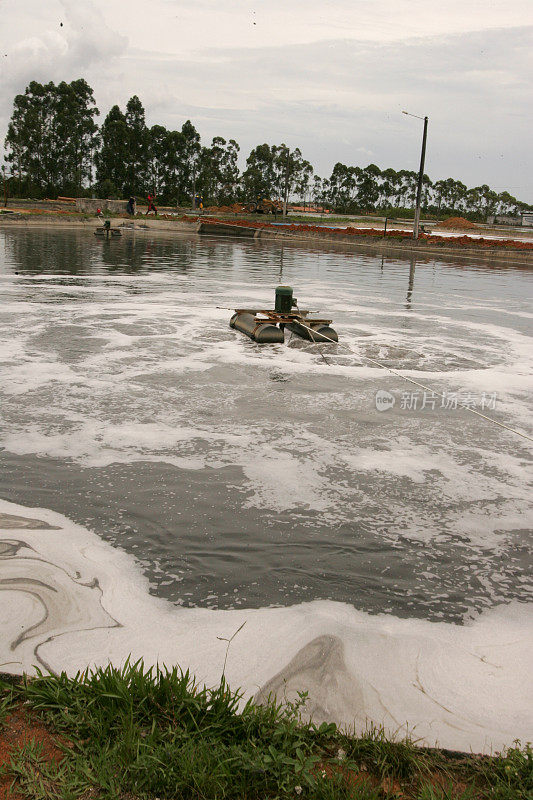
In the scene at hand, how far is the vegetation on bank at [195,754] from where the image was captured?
220cm

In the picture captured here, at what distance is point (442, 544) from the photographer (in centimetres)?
432

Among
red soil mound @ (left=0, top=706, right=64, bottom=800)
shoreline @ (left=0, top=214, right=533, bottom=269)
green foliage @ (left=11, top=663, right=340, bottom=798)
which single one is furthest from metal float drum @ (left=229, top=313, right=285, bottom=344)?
shoreline @ (left=0, top=214, right=533, bottom=269)

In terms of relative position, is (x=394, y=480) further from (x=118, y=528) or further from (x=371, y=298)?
(x=371, y=298)

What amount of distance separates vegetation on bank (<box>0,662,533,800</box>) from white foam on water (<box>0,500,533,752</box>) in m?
0.21

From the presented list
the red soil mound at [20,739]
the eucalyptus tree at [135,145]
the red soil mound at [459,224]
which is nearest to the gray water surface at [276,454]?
the red soil mound at [20,739]

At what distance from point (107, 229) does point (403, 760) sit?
33.9m

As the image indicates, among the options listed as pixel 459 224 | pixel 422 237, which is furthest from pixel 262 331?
pixel 459 224

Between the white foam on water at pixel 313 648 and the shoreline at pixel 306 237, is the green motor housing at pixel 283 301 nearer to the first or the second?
the white foam on water at pixel 313 648

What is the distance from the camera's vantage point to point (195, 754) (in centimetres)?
232

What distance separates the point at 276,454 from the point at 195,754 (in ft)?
11.5

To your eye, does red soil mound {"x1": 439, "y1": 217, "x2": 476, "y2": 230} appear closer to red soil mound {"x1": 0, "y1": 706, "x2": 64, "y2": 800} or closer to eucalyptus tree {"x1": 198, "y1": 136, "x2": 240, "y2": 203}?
eucalyptus tree {"x1": 198, "y1": 136, "x2": 240, "y2": 203}

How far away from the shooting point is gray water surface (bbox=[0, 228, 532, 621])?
3.94 m

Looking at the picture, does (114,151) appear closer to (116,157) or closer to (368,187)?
(116,157)

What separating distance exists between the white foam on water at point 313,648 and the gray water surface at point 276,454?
0.56ft
